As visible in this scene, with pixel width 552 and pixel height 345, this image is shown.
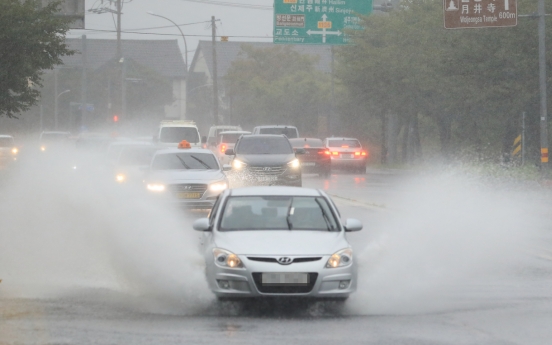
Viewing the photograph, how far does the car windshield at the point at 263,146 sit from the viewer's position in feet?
107

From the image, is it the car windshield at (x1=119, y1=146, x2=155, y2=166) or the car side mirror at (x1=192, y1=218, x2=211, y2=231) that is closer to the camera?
the car side mirror at (x1=192, y1=218, x2=211, y2=231)

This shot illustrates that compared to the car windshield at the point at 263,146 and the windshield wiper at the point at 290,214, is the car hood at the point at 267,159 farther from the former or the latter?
the windshield wiper at the point at 290,214

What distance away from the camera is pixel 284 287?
10094 mm

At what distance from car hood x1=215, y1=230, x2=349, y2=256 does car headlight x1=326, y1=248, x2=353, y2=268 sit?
54 mm

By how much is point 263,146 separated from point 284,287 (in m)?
22.7

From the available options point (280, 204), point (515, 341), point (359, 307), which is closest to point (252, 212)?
point (280, 204)

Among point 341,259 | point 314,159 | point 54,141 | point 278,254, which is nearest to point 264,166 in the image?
point 314,159

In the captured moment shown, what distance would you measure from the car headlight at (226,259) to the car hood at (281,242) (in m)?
0.05

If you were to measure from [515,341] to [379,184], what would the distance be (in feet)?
98.5

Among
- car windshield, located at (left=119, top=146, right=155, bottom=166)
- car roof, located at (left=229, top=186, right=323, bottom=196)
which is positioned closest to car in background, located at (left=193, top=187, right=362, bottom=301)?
car roof, located at (left=229, top=186, right=323, bottom=196)

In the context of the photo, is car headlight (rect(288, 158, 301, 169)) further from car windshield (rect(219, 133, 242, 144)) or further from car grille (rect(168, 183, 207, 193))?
car windshield (rect(219, 133, 242, 144))

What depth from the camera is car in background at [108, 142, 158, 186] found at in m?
27.6

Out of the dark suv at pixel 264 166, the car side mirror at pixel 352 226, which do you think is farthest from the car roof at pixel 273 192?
the dark suv at pixel 264 166

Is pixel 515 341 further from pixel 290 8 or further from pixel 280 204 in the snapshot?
pixel 290 8
